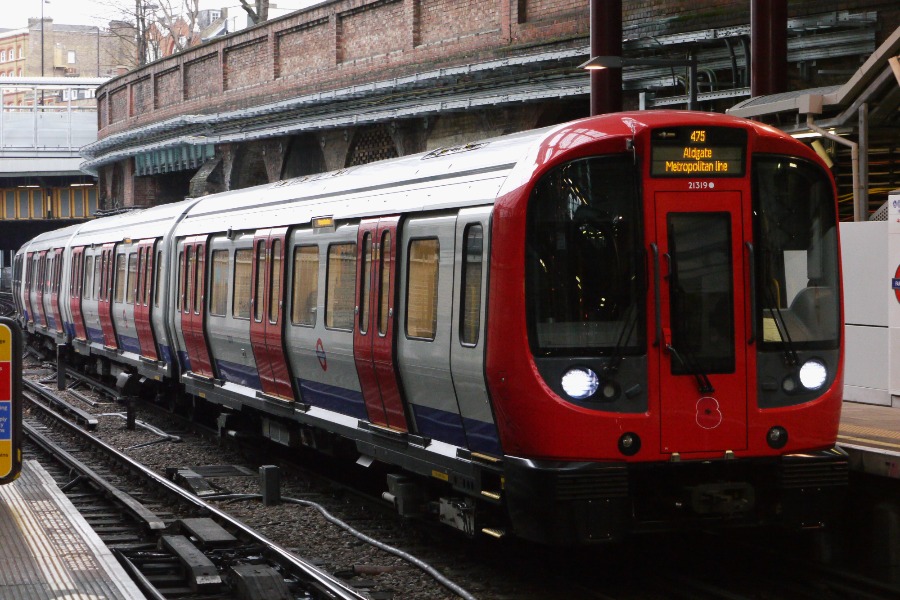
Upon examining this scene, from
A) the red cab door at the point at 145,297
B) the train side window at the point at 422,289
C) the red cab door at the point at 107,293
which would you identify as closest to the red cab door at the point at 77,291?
the red cab door at the point at 107,293

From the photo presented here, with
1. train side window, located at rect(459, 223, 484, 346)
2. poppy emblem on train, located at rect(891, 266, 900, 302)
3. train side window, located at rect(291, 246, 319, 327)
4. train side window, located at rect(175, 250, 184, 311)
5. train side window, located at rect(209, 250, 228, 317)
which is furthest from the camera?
train side window, located at rect(175, 250, 184, 311)

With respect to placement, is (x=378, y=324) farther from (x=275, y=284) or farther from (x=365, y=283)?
(x=275, y=284)

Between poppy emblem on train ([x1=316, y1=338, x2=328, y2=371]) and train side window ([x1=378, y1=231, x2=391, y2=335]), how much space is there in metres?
1.44

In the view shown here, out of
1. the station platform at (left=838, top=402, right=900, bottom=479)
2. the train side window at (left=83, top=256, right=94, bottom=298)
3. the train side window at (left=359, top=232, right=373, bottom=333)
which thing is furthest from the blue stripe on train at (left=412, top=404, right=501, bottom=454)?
the train side window at (left=83, top=256, right=94, bottom=298)

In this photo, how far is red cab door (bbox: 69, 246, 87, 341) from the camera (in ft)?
82.6

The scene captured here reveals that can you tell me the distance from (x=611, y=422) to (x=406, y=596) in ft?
6.06

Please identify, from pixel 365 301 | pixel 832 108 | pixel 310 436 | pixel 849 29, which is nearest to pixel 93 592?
pixel 365 301

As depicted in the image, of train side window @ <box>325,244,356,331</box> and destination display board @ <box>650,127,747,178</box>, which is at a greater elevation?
destination display board @ <box>650,127,747,178</box>

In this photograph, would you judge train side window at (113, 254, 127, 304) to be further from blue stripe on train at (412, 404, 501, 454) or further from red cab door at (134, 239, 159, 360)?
blue stripe on train at (412, 404, 501, 454)

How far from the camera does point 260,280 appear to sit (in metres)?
13.3

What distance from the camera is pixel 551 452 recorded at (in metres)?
7.90

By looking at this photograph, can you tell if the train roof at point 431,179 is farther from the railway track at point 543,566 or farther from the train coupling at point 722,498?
the railway track at point 543,566

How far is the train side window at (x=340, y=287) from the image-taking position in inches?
427

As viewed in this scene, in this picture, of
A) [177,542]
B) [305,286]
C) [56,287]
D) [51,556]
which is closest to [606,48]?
[305,286]
